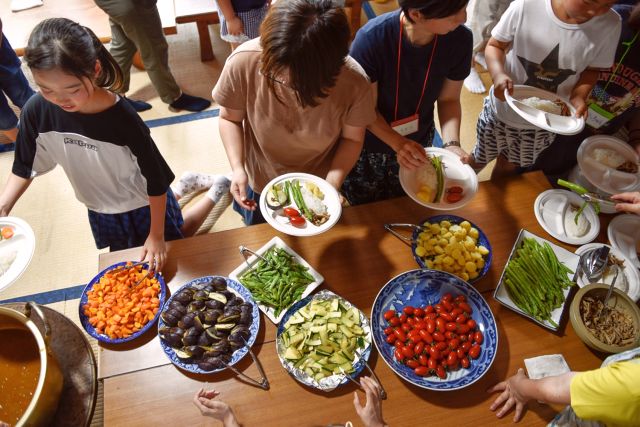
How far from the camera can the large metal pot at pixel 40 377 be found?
1.18 metres

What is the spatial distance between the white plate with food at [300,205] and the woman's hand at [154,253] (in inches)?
18.5

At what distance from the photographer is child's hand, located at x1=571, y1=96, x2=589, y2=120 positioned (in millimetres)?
2044

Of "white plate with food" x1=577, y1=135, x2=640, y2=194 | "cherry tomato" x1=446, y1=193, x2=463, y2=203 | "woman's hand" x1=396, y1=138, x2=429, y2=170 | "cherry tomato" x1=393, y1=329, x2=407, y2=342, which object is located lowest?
"cherry tomato" x1=393, y1=329, x2=407, y2=342

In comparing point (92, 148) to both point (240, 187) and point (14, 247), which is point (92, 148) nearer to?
point (14, 247)

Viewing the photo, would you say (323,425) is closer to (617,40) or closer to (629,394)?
(629,394)

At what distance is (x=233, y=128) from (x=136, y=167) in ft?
1.55

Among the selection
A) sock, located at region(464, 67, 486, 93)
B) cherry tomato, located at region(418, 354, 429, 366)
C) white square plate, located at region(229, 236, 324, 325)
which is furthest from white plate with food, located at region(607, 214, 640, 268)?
sock, located at region(464, 67, 486, 93)

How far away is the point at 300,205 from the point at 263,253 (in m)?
0.27

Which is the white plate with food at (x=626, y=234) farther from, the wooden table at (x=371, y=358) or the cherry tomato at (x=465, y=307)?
the cherry tomato at (x=465, y=307)

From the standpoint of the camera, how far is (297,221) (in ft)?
5.46

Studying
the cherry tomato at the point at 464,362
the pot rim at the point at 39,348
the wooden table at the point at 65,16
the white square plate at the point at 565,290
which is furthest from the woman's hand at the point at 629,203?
the wooden table at the point at 65,16

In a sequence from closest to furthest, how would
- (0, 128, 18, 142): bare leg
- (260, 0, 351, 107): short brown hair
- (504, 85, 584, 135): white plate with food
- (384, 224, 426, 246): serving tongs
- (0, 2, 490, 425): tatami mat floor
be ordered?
(260, 0, 351, 107): short brown hair, (384, 224, 426, 246): serving tongs, (504, 85, 584, 135): white plate with food, (0, 2, 490, 425): tatami mat floor, (0, 128, 18, 142): bare leg

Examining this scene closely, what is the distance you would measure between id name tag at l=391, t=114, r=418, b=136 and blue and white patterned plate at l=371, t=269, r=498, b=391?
Result: 0.75 metres

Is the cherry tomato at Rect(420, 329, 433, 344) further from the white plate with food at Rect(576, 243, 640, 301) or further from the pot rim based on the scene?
the pot rim
